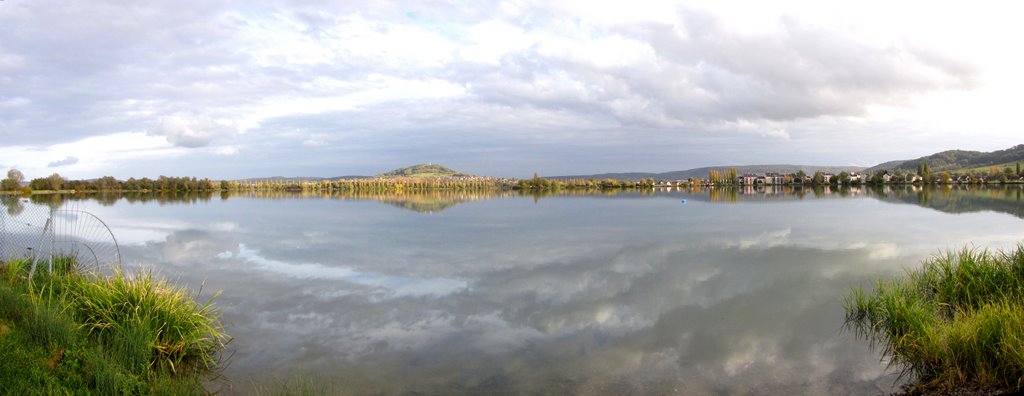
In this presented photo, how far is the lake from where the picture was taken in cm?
734

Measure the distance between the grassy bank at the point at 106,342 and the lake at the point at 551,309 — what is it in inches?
28.5

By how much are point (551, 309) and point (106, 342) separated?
708 cm

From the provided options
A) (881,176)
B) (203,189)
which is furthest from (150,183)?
(881,176)

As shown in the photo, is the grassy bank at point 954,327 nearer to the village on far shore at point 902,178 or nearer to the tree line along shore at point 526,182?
the tree line along shore at point 526,182

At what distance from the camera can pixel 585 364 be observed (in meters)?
7.73

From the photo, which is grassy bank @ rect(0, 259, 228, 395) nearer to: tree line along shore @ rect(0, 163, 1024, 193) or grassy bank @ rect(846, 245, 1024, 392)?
grassy bank @ rect(846, 245, 1024, 392)

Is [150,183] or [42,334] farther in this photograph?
[150,183]

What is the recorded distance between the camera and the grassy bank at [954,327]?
248 inches

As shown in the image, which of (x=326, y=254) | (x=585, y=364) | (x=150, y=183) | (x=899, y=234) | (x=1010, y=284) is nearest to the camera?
(x=585, y=364)

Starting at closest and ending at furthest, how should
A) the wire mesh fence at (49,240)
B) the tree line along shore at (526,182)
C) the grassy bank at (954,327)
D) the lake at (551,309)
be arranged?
the grassy bank at (954,327) → the lake at (551,309) → the wire mesh fence at (49,240) → the tree line along shore at (526,182)

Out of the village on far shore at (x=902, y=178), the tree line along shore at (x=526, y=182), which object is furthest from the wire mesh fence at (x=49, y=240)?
the village on far shore at (x=902, y=178)

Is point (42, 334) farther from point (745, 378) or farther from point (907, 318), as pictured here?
point (907, 318)

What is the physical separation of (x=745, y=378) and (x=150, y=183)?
164 m

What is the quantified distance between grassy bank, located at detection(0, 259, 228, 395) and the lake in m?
0.72
